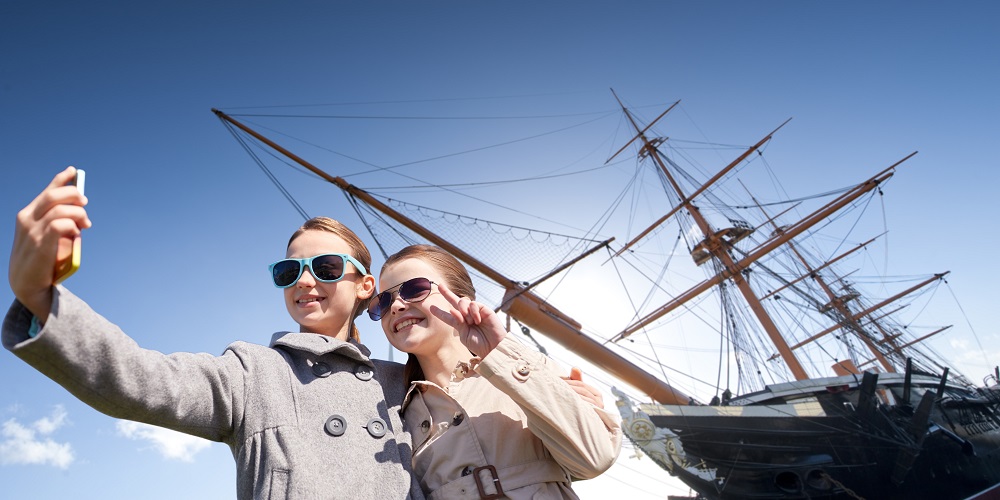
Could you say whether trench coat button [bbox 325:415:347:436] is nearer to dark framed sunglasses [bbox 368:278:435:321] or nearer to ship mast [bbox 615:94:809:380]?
dark framed sunglasses [bbox 368:278:435:321]

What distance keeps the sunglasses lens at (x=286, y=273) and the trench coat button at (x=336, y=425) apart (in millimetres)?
566

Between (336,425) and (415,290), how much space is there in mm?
492

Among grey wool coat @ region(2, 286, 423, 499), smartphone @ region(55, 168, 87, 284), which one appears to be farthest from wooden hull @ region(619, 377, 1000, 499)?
smartphone @ region(55, 168, 87, 284)

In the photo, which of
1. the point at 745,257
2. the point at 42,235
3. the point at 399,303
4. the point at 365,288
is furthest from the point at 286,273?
the point at 745,257

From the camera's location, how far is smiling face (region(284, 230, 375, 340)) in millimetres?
1746

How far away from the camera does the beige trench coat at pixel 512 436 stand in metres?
1.33

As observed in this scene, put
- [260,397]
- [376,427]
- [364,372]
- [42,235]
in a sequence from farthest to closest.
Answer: [364,372] < [376,427] < [260,397] < [42,235]

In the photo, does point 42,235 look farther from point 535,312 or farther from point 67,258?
point 535,312

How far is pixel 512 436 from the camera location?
1479mm

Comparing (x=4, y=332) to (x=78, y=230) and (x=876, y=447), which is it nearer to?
(x=78, y=230)

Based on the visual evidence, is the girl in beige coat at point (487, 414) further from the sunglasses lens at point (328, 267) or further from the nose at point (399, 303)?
the sunglasses lens at point (328, 267)

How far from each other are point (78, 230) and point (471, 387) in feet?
3.59

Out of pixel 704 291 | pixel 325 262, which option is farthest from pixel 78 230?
pixel 704 291

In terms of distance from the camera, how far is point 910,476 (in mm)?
10711
